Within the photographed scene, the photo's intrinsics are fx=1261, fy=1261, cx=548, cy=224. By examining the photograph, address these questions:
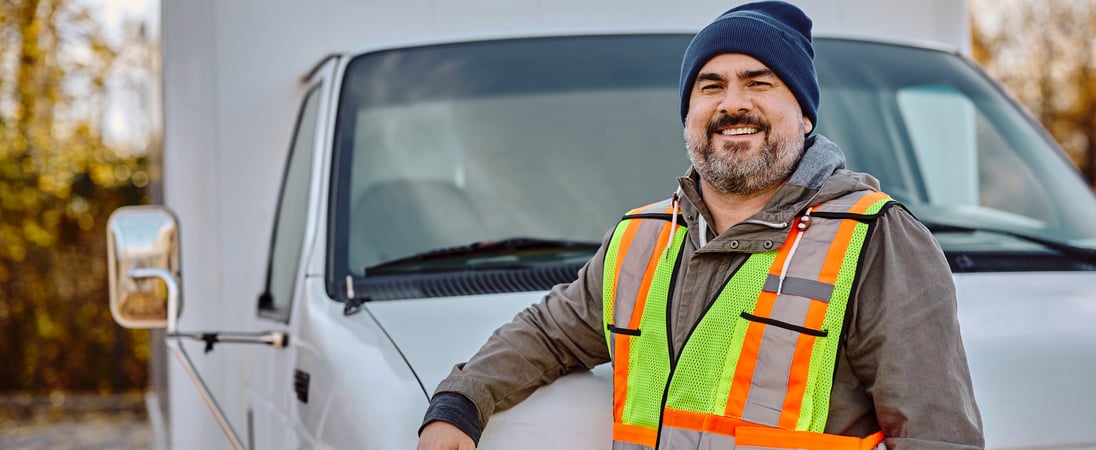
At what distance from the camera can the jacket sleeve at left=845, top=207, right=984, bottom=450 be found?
6.74 feet

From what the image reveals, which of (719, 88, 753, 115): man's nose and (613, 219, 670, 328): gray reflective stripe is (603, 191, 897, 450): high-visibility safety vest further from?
(719, 88, 753, 115): man's nose

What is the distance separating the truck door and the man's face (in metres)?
1.17

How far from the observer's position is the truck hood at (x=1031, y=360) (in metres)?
2.35

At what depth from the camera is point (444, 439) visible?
2346 mm

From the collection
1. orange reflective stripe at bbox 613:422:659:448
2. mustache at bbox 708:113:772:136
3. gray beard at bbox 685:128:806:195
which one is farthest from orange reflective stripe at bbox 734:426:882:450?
mustache at bbox 708:113:772:136

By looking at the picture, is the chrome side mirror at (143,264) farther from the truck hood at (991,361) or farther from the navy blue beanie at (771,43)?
the navy blue beanie at (771,43)

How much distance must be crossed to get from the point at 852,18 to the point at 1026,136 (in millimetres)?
1042

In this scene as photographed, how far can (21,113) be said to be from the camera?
14.3m

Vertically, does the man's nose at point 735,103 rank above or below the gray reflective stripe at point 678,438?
above

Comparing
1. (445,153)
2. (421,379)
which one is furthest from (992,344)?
(445,153)

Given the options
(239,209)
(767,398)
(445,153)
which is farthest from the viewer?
(239,209)

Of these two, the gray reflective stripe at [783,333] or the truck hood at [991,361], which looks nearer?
the gray reflective stripe at [783,333]

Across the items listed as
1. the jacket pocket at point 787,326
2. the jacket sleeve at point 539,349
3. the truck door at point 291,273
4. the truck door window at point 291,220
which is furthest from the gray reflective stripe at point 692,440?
the truck door window at point 291,220

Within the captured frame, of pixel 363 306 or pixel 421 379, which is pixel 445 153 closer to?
pixel 363 306
